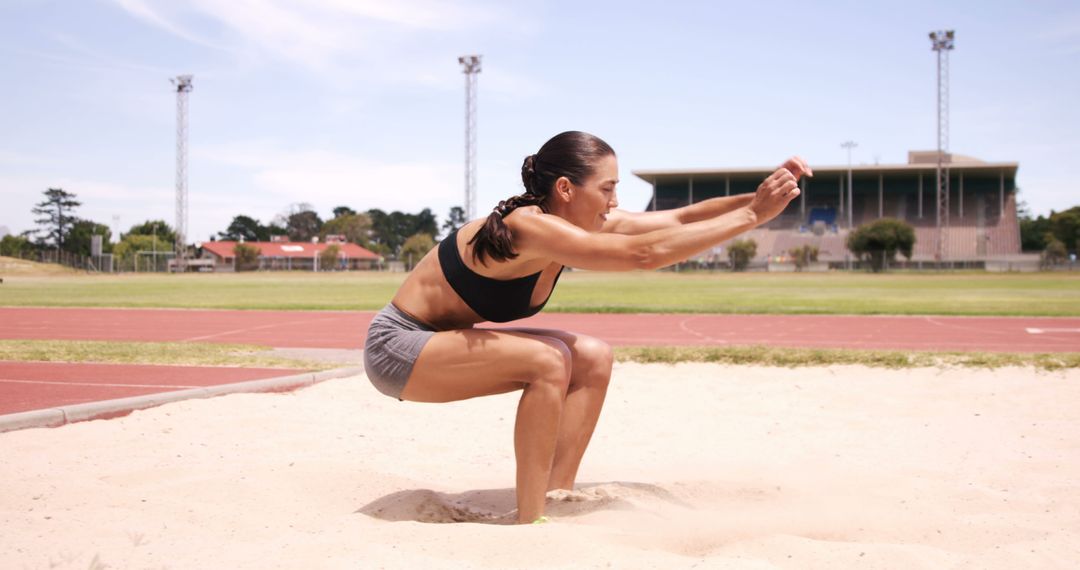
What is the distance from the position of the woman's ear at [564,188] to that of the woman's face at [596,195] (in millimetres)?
20

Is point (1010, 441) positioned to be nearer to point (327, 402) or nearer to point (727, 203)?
point (727, 203)

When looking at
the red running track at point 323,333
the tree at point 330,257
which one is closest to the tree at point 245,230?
the tree at point 330,257

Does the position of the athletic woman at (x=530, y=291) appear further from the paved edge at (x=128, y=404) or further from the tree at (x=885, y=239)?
A: the tree at (x=885, y=239)

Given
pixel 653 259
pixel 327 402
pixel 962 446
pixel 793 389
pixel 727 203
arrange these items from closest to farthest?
pixel 653 259 < pixel 727 203 < pixel 962 446 < pixel 327 402 < pixel 793 389

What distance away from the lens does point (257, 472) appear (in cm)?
414

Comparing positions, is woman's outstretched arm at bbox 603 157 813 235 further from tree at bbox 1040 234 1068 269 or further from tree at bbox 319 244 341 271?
tree at bbox 319 244 341 271

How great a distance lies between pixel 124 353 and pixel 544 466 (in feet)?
23.6

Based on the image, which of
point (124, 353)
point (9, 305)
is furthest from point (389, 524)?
point (9, 305)

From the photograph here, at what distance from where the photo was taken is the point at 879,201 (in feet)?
278

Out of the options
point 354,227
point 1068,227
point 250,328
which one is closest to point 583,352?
point 250,328

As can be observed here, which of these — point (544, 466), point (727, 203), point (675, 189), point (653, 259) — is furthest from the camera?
point (675, 189)

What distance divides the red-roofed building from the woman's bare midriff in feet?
289

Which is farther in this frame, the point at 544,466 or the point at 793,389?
the point at 793,389

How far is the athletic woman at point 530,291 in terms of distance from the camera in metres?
3.17
